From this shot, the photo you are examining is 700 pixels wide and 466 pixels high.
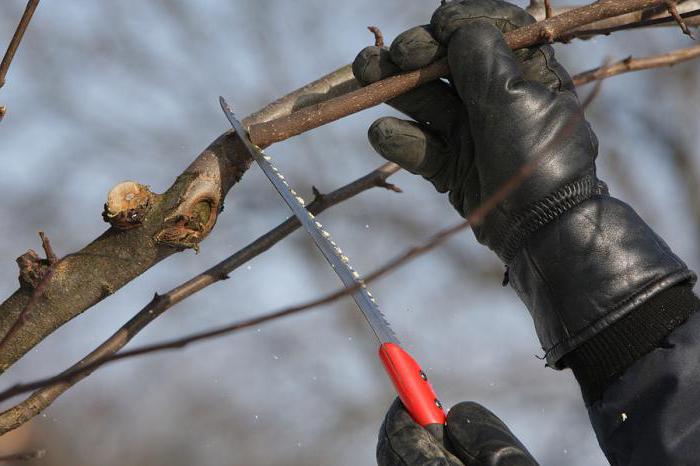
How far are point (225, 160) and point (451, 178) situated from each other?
56 cm

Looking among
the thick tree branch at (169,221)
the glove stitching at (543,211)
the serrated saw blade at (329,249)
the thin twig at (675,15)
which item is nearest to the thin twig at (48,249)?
the thick tree branch at (169,221)

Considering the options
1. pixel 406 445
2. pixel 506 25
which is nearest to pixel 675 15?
pixel 506 25

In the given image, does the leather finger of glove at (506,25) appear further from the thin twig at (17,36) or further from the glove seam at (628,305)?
the thin twig at (17,36)

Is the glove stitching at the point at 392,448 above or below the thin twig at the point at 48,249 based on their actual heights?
below

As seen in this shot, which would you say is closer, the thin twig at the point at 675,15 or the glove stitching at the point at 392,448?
the glove stitching at the point at 392,448

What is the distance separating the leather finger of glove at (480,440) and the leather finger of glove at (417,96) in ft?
2.33

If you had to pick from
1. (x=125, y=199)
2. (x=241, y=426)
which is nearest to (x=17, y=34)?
(x=125, y=199)

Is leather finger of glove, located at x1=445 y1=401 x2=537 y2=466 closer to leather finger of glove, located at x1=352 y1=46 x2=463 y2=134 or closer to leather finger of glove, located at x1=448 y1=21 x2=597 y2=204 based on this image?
leather finger of glove, located at x1=448 y1=21 x2=597 y2=204

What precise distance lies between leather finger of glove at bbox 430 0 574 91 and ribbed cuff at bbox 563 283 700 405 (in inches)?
22.4

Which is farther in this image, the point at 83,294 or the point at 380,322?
the point at 83,294

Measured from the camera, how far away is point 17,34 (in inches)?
50.4

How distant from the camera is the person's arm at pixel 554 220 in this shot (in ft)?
4.86

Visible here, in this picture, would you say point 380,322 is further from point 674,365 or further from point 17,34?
point 17,34

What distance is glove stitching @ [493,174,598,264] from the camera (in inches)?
61.5
